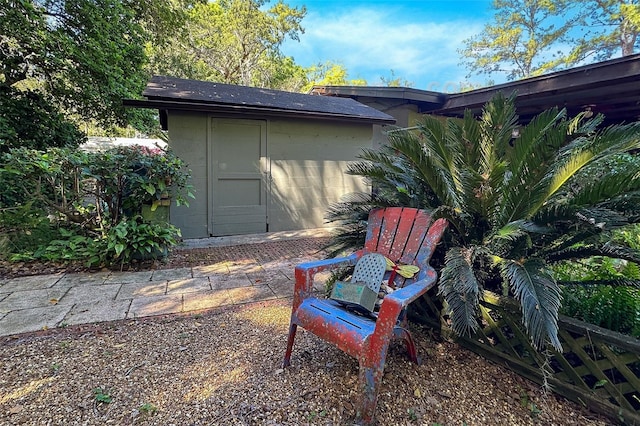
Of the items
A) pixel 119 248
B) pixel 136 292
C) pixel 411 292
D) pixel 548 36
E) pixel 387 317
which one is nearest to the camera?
pixel 387 317

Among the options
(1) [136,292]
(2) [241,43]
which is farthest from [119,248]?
(2) [241,43]

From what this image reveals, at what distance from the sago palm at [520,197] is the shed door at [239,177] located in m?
3.59

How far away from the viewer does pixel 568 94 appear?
507 centimetres

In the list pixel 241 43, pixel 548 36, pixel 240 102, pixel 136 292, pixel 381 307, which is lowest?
pixel 136 292

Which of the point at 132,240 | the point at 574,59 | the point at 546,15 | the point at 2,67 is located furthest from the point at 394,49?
the point at 132,240

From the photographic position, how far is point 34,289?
10.3 feet

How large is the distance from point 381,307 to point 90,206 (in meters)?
4.15

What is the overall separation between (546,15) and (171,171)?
27107 mm

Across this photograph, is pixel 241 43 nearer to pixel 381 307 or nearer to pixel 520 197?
pixel 520 197

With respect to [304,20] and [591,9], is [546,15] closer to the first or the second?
[591,9]

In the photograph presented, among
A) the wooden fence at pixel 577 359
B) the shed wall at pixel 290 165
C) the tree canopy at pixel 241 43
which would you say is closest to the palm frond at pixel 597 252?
the wooden fence at pixel 577 359

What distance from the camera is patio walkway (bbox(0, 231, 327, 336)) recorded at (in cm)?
267

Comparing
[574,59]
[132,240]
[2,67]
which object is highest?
[574,59]

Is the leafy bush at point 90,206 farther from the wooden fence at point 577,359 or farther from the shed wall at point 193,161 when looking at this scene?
the wooden fence at point 577,359
